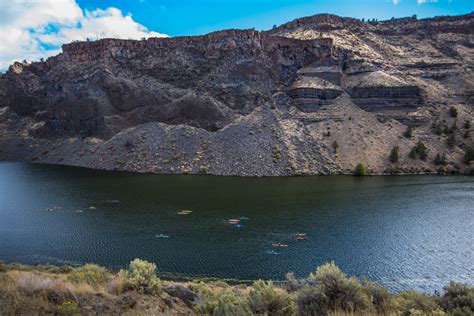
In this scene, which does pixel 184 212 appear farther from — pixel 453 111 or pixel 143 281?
pixel 453 111

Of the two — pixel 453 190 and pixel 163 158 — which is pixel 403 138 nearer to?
pixel 453 190

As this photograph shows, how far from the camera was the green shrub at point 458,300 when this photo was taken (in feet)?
36.9

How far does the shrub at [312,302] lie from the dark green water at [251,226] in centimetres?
1495

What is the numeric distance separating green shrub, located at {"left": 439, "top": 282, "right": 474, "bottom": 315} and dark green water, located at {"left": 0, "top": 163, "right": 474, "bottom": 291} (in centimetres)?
1365

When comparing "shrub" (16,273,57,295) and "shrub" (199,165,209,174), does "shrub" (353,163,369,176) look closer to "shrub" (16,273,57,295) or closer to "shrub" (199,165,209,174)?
"shrub" (199,165,209,174)

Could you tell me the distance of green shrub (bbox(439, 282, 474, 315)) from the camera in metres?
11.2

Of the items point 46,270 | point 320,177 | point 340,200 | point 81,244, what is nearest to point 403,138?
point 320,177

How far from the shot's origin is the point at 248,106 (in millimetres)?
81875

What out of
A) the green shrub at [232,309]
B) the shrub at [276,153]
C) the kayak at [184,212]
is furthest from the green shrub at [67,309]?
the shrub at [276,153]

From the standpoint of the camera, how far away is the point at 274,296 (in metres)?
11.6

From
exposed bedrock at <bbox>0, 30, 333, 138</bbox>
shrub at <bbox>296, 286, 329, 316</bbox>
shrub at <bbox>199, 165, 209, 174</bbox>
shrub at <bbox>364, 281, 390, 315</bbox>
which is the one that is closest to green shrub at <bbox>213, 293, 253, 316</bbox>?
shrub at <bbox>296, 286, 329, 316</bbox>

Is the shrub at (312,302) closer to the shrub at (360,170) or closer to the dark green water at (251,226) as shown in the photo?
the dark green water at (251,226)

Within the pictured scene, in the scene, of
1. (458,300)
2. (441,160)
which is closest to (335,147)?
(441,160)

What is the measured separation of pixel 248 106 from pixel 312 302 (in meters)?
72.4
